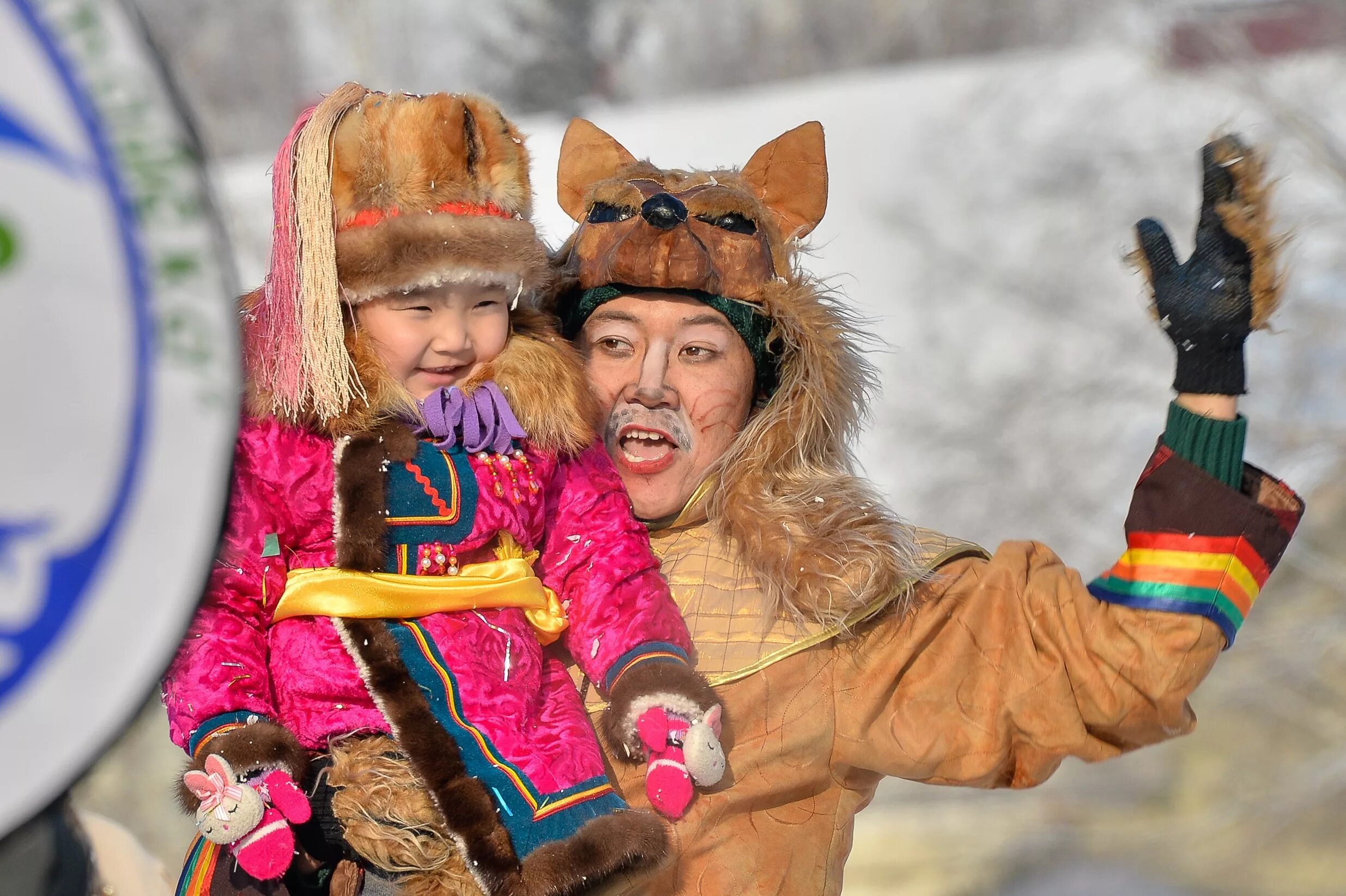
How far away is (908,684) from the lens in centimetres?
212

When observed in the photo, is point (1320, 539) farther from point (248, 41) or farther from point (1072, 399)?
point (248, 41)

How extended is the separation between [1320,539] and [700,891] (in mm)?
7946

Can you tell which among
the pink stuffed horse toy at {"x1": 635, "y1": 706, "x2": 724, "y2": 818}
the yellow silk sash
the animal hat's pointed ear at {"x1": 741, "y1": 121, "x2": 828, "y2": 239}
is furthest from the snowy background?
the pink stuffed horse toy at {"x1": 635, "y1": 706, "x2": 724, "y2": 818}

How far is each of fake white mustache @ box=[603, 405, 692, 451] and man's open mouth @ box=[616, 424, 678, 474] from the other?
0.01 m

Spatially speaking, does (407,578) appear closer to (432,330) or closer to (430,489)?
(430,489)

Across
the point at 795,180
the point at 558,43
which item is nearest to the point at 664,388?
the point at 795,180

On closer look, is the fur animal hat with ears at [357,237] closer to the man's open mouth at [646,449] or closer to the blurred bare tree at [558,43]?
the man's open mouth at [646,449]

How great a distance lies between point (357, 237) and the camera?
181cm

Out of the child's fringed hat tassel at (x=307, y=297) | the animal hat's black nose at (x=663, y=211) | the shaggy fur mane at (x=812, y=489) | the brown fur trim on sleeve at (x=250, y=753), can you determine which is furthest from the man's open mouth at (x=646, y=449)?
the brown fur trim on sleeve at (x=250, y=753)

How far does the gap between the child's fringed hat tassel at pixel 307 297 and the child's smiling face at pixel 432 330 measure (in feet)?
0.20

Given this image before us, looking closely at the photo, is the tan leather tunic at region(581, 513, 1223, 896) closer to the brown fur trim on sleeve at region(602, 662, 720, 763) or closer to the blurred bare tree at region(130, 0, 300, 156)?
the brown fur trim on sleeve at region(602, 662, 720, 763)

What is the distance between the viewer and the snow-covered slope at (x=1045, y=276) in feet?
29.7

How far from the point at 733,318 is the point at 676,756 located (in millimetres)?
858

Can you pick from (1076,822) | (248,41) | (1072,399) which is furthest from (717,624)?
(248,41)
